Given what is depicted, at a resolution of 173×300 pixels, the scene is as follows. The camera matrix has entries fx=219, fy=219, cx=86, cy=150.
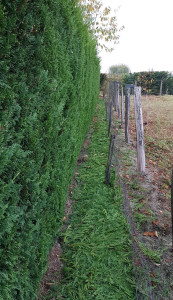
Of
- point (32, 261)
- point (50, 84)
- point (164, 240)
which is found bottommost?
point (164, 240)

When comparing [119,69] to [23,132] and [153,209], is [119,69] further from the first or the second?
[23,132]

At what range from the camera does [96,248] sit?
9.93ft

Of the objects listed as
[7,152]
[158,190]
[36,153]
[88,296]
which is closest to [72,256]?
[88,296]

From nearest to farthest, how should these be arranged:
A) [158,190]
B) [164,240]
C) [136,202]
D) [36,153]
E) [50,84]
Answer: [36,153] < [50,84] < [164,240] < [136,202] < [158,190]

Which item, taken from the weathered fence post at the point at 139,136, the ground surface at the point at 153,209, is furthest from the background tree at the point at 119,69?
the weathered fence post at the point at 139,136

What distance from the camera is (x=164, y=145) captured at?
759 cm

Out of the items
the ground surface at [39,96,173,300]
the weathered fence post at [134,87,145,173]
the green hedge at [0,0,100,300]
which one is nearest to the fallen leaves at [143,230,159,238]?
the ground surface at [39,96,173,300]

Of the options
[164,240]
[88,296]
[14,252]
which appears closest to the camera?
[14,252]

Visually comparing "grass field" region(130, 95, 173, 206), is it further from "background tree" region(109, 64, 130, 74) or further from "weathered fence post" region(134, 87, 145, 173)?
"background tree" region(109, 64, 130, 74)

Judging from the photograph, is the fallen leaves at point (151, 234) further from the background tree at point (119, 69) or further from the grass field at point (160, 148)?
the background tree at point (119, 69)

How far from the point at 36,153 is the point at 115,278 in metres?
1.80

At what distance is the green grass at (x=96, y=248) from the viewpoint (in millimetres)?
2479

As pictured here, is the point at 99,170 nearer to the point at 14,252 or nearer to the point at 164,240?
the point at 164,240

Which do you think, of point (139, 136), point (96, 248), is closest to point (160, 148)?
point (139, 136)
